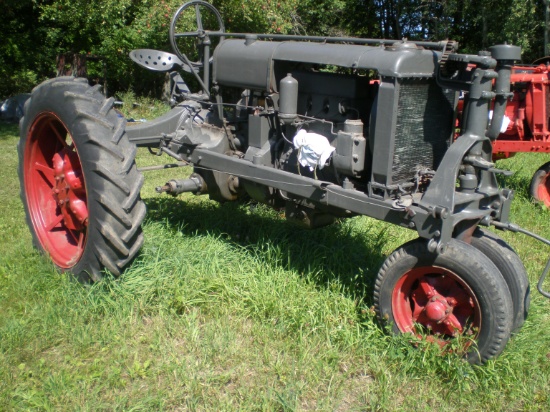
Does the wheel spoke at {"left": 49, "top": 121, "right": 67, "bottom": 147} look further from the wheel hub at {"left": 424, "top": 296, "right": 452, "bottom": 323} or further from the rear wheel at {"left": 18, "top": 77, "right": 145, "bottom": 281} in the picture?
the wheel hub at {"left": 424, "top": 296, "right": 452, "bottom": 323}

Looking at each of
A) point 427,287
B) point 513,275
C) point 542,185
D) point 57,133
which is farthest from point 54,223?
point 542,185

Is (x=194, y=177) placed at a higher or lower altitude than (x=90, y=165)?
lower

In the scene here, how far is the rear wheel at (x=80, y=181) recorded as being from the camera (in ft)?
12.0

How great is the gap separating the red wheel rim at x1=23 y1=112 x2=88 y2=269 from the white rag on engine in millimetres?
1568

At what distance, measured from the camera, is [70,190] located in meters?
4.17

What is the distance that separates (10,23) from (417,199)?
1500 cm

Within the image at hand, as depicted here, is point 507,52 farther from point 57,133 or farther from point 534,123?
point 534,123

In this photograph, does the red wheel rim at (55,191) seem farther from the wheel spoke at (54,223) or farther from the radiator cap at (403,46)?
the radiator cap at (403,46)

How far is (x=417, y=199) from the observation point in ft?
10.8

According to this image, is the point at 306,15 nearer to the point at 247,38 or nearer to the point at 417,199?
the point at 247,38

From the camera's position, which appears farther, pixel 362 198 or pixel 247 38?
pixel 247 38

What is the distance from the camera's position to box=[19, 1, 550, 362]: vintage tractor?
3135 millimetres

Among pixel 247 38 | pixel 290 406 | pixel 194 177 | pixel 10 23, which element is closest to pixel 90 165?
pixel 194 177


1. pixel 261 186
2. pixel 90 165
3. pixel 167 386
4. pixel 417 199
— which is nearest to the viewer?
pixel 167 386
